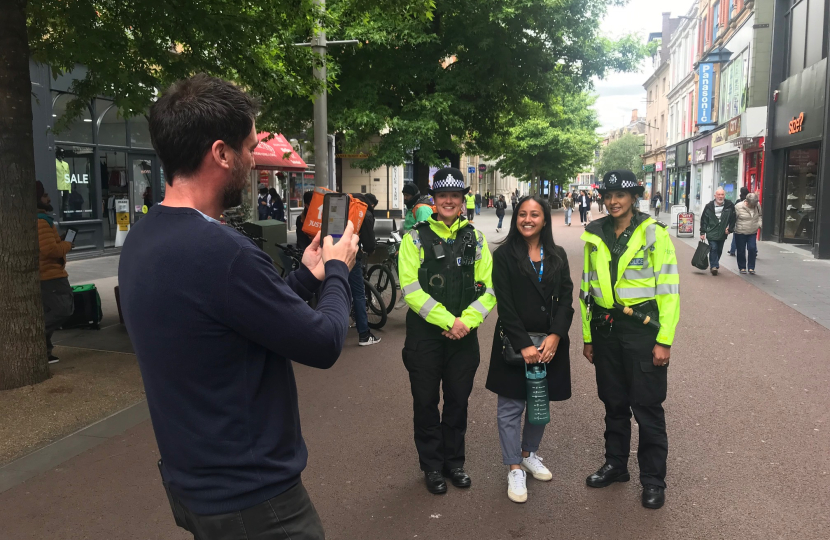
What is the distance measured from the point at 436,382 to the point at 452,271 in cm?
70

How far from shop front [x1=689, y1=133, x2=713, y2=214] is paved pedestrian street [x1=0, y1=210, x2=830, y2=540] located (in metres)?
30.9

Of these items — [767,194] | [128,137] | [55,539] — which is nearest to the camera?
[55,539]

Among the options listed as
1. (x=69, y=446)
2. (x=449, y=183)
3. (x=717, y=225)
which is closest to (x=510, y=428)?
(x=449, y=183)

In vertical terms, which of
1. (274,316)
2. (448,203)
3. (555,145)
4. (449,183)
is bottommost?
(274,316)

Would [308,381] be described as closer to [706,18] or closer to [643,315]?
[643,315]

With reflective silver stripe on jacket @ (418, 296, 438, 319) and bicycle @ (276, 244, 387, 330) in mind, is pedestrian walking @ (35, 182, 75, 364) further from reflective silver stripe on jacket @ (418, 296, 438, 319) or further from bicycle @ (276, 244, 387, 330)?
reflective silver stripe on jacket @ (418, 296, 438, 319)

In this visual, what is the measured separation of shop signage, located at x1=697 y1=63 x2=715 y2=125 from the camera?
31.8 meters

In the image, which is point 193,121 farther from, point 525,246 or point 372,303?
point 372,303

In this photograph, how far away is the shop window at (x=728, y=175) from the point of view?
28.8m

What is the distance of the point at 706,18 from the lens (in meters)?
38.2

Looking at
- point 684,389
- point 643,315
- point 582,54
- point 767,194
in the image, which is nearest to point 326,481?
point 643,315

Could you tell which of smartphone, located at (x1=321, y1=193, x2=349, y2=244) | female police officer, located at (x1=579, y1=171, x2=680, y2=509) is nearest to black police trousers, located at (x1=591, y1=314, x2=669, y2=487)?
female police officer, located at (x1=579, y1=171, x2=680, y2=509)

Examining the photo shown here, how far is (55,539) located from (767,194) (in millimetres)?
22299

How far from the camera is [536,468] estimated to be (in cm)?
424
